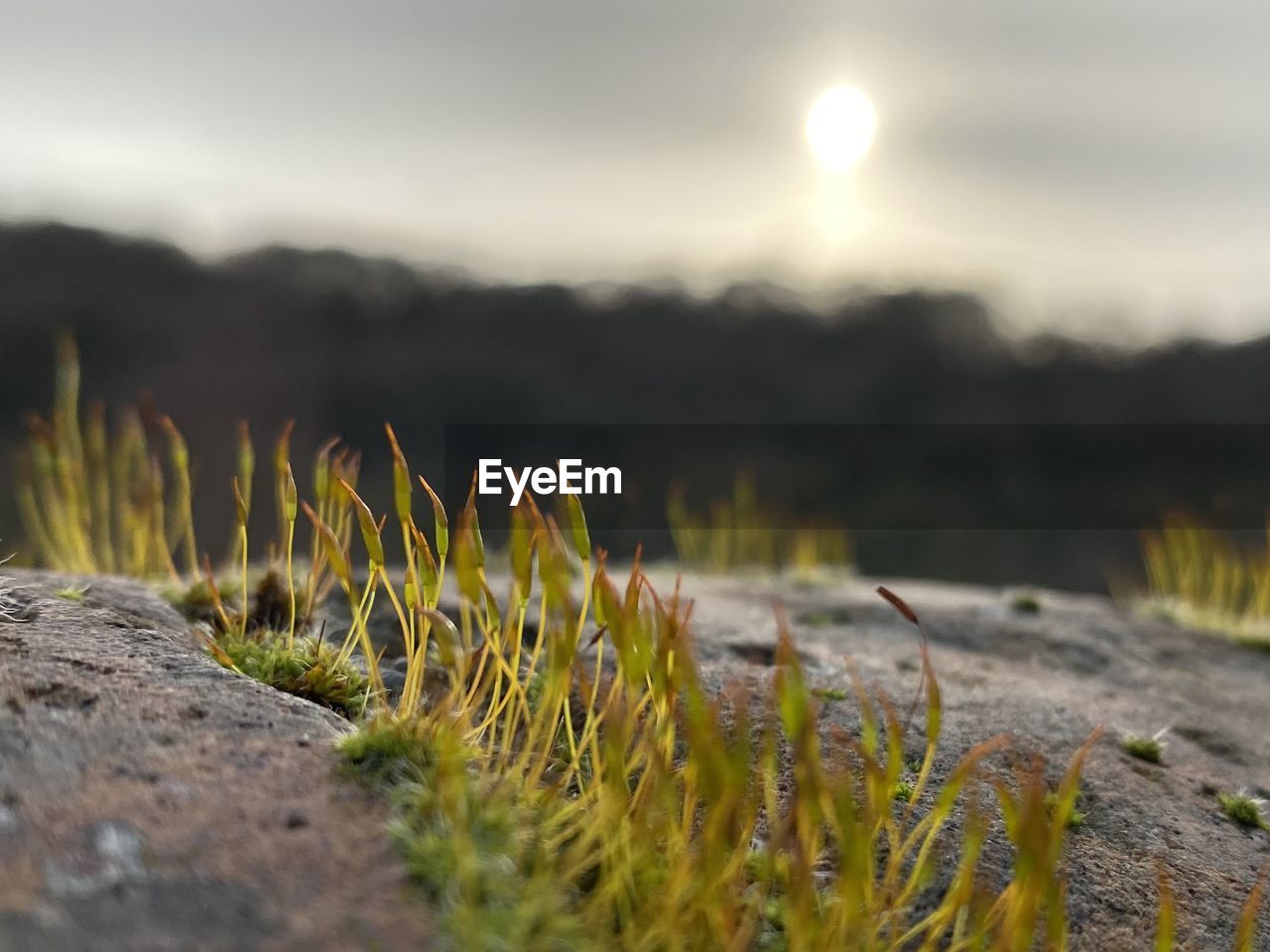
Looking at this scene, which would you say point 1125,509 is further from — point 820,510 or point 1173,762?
point 1173,762

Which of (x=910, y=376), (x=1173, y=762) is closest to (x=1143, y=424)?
(x=910, y=376)

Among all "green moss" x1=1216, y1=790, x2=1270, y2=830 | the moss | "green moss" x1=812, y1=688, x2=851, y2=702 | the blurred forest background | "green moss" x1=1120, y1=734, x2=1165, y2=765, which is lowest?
"green moss" x1=1216, y1=790, x2=1270, y2=830

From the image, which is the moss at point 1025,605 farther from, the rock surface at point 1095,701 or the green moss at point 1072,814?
the green moss at point 1072,814

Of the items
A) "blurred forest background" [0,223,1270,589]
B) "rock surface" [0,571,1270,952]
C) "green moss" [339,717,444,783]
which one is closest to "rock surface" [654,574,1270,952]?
"rock surface" [0,571,1270,952]

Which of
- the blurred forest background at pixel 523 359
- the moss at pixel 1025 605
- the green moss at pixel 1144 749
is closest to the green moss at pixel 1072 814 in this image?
the green moss at pixel 1144 749

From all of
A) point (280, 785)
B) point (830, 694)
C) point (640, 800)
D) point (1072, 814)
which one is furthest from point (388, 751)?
point (1072, 814)

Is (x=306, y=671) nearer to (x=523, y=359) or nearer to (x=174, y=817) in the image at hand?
(x=174, y=817)

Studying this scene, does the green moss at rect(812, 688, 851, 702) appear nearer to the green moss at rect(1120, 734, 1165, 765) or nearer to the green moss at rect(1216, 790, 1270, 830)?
the green moss at rect(1120, 734, 1165, 765)
